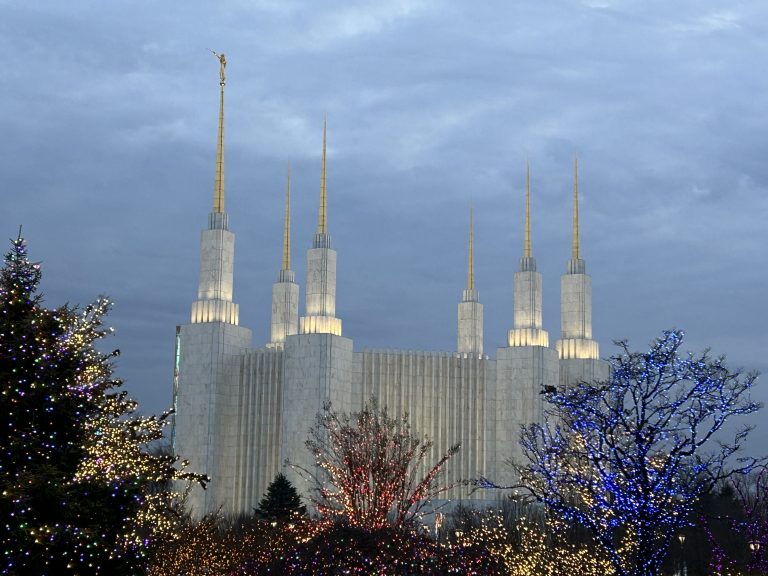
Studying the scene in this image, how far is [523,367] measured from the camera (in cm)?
6072

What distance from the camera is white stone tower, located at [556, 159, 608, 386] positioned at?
6397 centimetres

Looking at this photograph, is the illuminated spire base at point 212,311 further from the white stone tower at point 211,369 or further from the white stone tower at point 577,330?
the white stone tower at point 577,330

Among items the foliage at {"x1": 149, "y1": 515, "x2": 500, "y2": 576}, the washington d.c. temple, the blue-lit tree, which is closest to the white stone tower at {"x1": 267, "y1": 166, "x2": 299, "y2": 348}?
the washington d.c. temple

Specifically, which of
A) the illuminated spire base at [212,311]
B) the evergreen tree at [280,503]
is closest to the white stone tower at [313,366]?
the illuminated spire base at [212,311]

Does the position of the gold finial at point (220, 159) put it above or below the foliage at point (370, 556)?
above

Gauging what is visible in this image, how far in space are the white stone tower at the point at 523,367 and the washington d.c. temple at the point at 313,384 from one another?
61 mm

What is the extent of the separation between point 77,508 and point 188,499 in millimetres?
39462

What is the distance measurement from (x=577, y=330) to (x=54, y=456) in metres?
48.7

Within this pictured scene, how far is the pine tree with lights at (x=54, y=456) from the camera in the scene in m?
A: 18.3

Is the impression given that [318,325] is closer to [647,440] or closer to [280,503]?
[280,503]

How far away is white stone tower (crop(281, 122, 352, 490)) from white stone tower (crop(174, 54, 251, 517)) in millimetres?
4199

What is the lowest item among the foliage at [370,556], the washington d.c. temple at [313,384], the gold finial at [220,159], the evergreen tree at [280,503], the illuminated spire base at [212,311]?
the foliage at [370,556]

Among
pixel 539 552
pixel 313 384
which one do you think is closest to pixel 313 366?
pixel 313 384

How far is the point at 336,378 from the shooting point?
5759 centimetres
